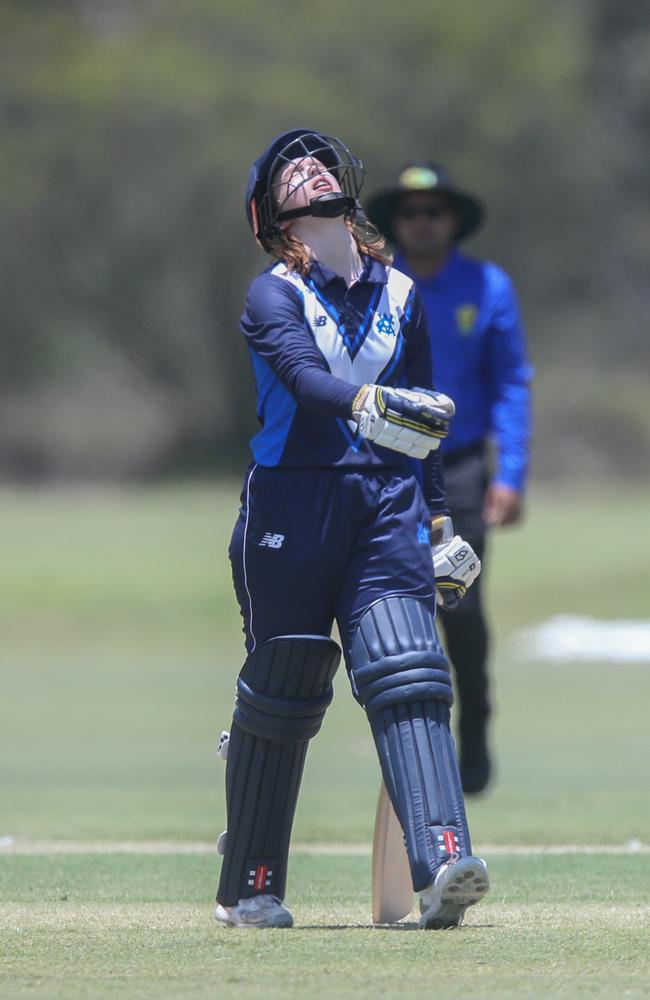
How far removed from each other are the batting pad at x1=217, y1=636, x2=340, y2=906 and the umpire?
11.9ft

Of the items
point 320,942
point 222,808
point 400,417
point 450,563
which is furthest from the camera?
point 222,808

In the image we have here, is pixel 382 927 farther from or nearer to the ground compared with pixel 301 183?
nearer to the ground

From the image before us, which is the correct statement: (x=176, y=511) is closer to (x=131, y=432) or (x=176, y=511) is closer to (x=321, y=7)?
(x=131, y=432)

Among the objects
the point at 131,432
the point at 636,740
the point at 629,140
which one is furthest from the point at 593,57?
the point at 636,740

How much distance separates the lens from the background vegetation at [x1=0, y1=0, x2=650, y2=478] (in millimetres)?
50594

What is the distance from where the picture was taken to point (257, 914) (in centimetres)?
546

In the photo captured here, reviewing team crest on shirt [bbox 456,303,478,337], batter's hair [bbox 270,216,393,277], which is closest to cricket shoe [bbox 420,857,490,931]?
batter's hair [bbox 270,216,393,277]

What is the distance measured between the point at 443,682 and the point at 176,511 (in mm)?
32364

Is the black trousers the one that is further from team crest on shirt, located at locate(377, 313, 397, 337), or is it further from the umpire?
team crest on shirt, located at locate(377, 313, 397, 337)

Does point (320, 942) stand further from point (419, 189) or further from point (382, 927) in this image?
point (419, 189)

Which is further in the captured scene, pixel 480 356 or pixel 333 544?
pixel 480 356

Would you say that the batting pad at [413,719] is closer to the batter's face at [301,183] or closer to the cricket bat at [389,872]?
the cricket bat at [389,872]

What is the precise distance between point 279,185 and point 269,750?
153 centimetres

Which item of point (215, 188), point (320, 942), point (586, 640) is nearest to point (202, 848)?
point (320, 942)
